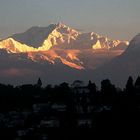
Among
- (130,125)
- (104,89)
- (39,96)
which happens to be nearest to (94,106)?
(104,89)

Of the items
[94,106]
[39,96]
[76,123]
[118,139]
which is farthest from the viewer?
[39,96]

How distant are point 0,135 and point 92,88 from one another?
1252 inches

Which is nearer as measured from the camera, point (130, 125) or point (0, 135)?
point (130, 125)

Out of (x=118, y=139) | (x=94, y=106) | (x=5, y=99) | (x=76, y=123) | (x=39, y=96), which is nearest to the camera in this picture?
(x=118, y=139)

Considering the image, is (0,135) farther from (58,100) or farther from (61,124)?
(58,100)

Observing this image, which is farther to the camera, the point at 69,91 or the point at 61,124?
the point at 69,91

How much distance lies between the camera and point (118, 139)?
239ft

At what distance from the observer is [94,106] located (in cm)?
10844

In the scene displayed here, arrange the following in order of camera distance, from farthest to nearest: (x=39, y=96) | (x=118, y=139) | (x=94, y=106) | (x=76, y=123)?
(x=39, y=96) < (x=94, y=106) < (x=76, y=123) < (x=118, y=139)

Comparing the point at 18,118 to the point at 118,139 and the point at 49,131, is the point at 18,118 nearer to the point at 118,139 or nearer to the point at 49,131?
the point at 49,131

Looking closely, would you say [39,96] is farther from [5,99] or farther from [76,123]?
[76,123]

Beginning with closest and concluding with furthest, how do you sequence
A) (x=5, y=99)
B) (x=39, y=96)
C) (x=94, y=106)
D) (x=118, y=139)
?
(x=118, y=139)
(x=94, y=106)
(x=5, y=99)
(x=39, y=96)

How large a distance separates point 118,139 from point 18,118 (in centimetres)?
4121

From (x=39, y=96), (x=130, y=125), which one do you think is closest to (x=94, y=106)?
(x=39, y=96)
